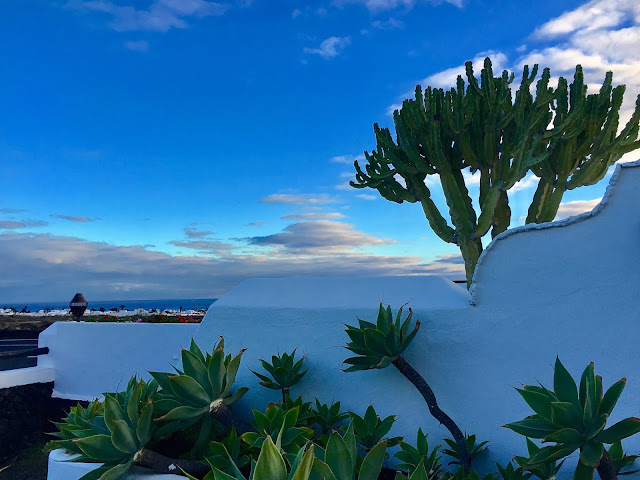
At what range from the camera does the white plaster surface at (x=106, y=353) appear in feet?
26.6

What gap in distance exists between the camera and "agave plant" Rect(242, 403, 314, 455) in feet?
10.9

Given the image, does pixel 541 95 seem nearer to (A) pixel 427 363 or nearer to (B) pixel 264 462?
(A) pixel 427 363

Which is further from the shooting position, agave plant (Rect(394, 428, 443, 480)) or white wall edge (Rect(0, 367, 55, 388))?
white wall edge (Rect(0, 367, 55, 388))

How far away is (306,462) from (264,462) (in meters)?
0.23

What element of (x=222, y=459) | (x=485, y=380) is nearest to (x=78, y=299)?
(x=222, y=459)

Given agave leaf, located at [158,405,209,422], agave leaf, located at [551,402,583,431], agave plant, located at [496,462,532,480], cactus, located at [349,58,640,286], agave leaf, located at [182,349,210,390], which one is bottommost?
agave plant, located at [496,462,532,480]

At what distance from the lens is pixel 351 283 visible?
17.0 feet

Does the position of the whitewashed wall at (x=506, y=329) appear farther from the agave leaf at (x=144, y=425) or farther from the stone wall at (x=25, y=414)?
the stone wall at (x=25, y=414)

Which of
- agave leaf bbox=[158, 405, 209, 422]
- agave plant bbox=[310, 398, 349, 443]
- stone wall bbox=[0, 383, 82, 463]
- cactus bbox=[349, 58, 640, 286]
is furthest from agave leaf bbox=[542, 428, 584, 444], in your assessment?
Answer: stone wall bbox=[0, 383, 82, 463]

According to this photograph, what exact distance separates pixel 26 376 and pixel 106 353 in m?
1.29

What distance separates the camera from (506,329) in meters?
4.13

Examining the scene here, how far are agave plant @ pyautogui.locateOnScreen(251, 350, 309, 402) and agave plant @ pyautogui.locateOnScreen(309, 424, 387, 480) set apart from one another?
1.97 metres

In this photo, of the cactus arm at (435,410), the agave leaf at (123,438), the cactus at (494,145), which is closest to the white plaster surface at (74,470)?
the agave leaf at (123,438)

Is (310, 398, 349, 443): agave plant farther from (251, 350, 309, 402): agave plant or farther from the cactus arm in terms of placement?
the cactus arm
